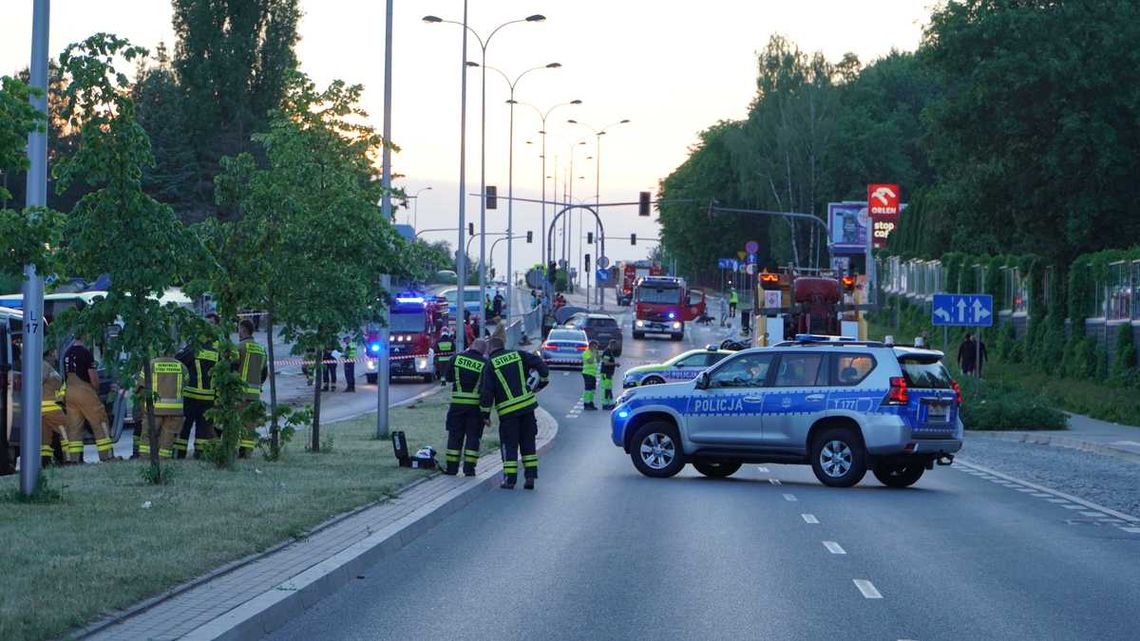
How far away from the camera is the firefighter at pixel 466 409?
20.0 metres

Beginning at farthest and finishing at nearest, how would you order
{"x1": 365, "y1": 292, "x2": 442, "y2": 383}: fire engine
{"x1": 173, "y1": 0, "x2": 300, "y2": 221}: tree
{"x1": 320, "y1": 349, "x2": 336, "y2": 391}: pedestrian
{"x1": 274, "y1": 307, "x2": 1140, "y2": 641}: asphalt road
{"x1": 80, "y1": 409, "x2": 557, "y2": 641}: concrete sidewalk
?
1. {"x1": 173, "y1": 0, "x2": 300, "y2": 221}: tree
2. {"x1": 365, "y1": 292, "x2": 442, "y2": 383}: fire engine
3. {"x1": 320, "y1": 349, "x2": 336, "y2": 391}: pedestrian
4. {"x1": 274, "y1": 307, "x2": 1140, "y2": 641}: asphalt road
5. {"x1": 80, "y1": 409, "x2": 557, "y2": 641}: concrete sidewalk

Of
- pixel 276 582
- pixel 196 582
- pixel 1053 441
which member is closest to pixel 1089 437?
pixel 1053 441

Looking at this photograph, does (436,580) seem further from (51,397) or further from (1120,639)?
(51,397)

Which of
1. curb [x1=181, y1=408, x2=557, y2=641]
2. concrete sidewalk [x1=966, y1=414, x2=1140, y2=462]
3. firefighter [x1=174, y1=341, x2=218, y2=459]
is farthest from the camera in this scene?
concrete sidewalk [x1=966, y1=414, x2=1140, y2=462]

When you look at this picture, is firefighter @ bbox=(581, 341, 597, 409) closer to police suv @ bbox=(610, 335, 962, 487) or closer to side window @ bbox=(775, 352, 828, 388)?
police suv @ bbox=(610, 335, 962, 487)

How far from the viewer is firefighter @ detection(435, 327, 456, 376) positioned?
69.3 ft

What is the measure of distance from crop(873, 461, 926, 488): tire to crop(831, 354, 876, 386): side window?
1.29 m

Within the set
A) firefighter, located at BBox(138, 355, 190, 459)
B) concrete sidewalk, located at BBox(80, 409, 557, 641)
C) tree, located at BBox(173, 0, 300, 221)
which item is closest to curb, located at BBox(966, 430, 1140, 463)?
firefighter, located at BBox(138, 355, 190, 459)

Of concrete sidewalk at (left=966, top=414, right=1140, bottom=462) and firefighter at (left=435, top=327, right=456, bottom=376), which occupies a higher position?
firefighter at (left=435, top=327, right=456, bottom=376)

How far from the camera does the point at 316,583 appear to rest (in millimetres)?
10992

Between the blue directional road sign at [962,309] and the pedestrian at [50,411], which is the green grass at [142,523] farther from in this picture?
the blue directional road sign at [962,309]

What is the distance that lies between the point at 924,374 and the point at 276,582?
40.8 ft

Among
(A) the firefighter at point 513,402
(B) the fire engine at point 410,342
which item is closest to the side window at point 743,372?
(A) the firefighter at point 513,402

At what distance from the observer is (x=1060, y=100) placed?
49.3 metres
